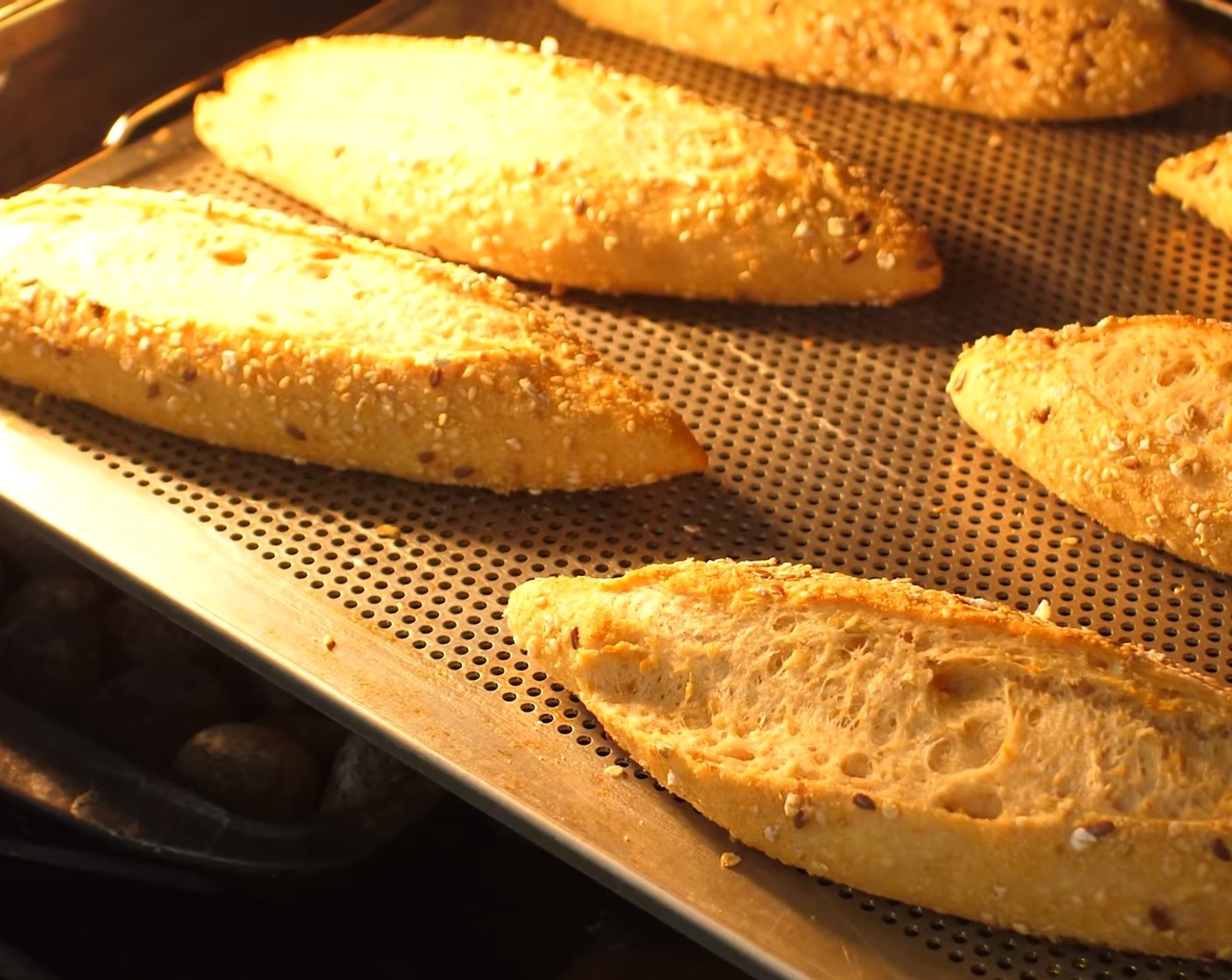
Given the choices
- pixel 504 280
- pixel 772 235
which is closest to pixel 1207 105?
pixel 772 235

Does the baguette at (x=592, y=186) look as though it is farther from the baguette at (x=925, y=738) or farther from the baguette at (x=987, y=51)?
the baguette at (x=925, y=738)

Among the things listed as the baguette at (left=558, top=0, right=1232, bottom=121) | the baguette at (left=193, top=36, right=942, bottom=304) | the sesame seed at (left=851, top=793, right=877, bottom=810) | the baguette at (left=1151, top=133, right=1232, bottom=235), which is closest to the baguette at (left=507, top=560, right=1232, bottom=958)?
the sesame seed at (left=851, top=793, right=877, bottom=810)

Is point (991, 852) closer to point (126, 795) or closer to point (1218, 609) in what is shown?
point (1218, 609)

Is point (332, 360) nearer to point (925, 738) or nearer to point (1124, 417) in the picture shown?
point (925, 738)

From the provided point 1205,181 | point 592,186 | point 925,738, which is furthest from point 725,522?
point 1205,181

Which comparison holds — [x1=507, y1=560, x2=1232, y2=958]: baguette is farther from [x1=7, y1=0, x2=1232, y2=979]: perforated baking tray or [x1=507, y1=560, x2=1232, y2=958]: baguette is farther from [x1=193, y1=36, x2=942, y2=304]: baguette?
[x1=193, y1=36, x2=942, y2=304]: baguette
